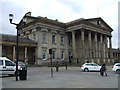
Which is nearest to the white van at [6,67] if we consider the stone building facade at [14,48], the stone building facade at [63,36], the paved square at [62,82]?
the paved square at [62,82]

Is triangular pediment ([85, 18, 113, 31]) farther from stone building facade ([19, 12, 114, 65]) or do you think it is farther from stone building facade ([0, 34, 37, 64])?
stone building facade ([0, 34, 37, 64])

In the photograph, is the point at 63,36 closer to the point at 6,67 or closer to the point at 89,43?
the point at 89,43

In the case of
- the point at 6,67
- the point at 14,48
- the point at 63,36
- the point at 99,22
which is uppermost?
the point at 99,22

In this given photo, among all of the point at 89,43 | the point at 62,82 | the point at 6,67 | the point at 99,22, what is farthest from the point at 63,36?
the point at 62,82

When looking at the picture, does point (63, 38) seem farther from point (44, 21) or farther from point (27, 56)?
point (27, 56)

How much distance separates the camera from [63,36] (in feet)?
163

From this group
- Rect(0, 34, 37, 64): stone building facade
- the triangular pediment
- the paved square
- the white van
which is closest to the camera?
the paved square

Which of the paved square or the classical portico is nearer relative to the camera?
the paved square

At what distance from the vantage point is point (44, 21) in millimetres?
43531

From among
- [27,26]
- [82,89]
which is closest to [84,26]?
[27,26]

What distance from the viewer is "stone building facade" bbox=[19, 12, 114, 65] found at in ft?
141

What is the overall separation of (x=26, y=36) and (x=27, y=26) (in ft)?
9.90

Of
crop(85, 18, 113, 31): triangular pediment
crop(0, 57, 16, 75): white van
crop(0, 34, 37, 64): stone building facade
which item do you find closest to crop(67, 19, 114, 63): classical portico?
crop(85, 18, 113, 31): triangular pediment

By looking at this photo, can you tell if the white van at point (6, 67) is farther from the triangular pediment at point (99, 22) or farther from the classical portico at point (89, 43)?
the triangular pediment at point (99, 22)
